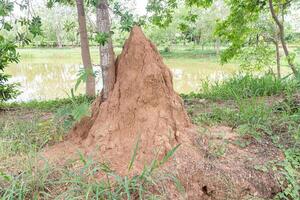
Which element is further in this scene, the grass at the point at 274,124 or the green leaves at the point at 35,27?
the grass at the point at 274,124

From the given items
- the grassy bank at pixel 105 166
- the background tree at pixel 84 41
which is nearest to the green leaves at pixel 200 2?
the background tree at pixel 84 41

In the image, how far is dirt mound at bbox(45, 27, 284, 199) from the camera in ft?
8.59

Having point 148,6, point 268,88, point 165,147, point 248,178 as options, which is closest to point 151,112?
point 165,147

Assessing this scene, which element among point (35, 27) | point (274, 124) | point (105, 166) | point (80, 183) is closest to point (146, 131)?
point (105, 166)

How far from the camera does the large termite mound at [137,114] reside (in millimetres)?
2812

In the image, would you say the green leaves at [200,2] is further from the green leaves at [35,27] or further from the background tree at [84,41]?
the green leaves at [35,27]

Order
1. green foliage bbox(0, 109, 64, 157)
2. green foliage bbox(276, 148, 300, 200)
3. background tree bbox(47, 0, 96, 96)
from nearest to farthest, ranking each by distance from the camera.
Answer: green foliage bbox(276, 148, 300, 200) → green foliage bbox(0, 109, 64, 157) → background tree bbox(47, 0, 96, 96)

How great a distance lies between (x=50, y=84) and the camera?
1598cm

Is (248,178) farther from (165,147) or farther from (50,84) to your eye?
(50,84)

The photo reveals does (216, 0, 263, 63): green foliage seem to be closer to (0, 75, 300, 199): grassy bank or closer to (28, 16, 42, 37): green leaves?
(0, 75, 300, 199): grassy bank

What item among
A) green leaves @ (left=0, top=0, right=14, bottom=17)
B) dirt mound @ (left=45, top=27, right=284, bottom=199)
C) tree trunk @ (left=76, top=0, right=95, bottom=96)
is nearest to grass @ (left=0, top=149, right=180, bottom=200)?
dirt mound @ (left=45, top=27, right=284, bottom=199)

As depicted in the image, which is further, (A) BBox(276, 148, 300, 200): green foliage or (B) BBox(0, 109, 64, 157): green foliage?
(B) BBox(0, 109, 64, 157): green foliage

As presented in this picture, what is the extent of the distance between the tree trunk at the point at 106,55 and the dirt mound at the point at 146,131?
0.24 feet

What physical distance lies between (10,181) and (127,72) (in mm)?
1448
